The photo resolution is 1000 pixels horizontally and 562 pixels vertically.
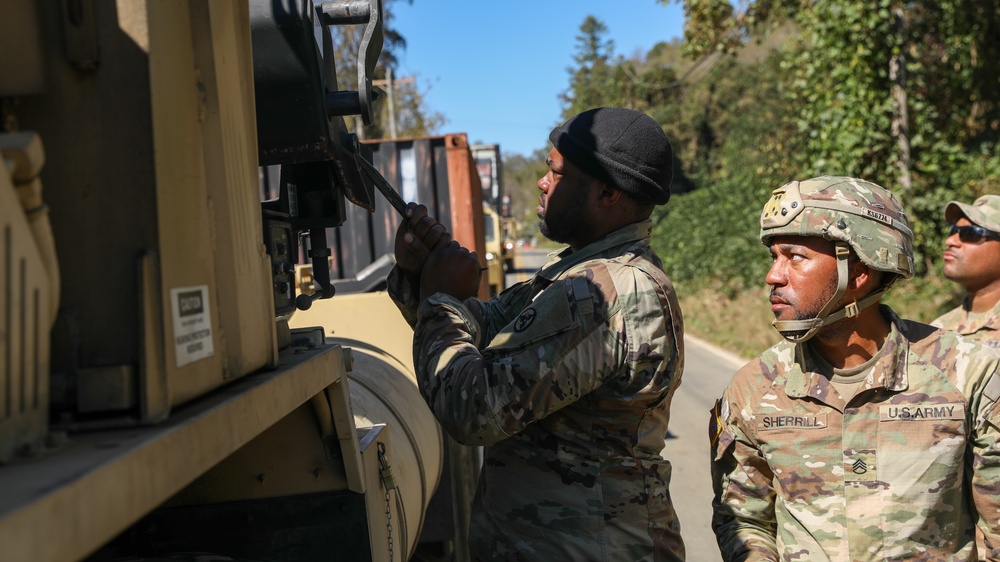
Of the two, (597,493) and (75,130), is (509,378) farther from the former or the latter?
(75,130)

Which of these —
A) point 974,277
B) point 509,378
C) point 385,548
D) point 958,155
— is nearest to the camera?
point 509,378

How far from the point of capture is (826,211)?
2.14 m

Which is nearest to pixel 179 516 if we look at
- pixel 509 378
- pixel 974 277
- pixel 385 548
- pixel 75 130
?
pixel 385 548

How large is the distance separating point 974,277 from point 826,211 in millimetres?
2298

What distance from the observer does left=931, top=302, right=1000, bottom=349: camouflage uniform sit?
3734 mm

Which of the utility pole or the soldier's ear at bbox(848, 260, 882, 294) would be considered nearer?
the soldier's ear at bbox(848, 260, 882, 294)

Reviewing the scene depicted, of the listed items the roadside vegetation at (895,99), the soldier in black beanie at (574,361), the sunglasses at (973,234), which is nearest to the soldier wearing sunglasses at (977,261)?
the sunglasses at (973,234)

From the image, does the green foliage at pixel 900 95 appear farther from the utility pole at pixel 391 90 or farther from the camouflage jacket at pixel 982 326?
the utility pole at pixel 391 90

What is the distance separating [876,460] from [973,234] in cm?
240

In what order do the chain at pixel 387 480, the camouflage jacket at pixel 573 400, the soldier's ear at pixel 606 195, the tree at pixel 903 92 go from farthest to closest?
the tree at pixel 903 92, the soldier's ear at pixel 606 195, the chain at pixel 387 480, the camouflage jacket at pixel 573 400

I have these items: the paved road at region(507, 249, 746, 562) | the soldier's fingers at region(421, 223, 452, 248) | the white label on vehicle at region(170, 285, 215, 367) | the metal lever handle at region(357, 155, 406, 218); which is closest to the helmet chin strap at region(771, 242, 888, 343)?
the soldier's fingers at region(421, 223, 452, 248)

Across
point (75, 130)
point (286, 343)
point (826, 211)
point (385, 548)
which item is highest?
A: point (75, 130)

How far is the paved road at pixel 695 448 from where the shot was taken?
4977 mm

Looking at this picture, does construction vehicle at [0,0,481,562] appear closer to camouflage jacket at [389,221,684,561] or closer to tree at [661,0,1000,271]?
camouflage jacket at [389,221,684,561]
